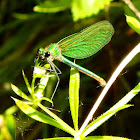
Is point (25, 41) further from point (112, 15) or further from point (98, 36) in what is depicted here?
point (98, 36)

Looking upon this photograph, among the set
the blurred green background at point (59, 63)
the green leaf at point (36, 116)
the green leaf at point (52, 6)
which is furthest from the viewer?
the green leaf at point (52, 6)

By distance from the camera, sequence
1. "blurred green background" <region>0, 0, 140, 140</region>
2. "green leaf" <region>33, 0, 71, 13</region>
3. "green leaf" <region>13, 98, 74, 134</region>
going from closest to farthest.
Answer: "green leaf" <region>13, 98, 74, 134</region> → "blurred green background" <region>0, 0, 140, 140</region> → "green leaf" <region>33, 0, 71, 13</region>

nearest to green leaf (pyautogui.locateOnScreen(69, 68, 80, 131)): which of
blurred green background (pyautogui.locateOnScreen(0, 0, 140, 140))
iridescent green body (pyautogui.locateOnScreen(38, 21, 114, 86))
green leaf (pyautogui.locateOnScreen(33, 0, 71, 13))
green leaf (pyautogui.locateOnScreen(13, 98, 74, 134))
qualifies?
green leaf (pyautogui.locateOnScreen(13, 98, 74, 134))

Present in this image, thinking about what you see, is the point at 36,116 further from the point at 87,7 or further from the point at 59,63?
the point at 59,63

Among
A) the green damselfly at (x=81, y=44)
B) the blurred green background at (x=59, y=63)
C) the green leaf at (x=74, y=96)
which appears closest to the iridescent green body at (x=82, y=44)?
the green damselfly at (x=81, y=44)

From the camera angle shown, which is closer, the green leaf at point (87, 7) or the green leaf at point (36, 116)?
the green leaf at point (36, 116)

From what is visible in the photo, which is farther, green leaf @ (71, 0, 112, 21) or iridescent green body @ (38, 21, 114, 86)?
green leaf @ (71, 0, 112, 21)

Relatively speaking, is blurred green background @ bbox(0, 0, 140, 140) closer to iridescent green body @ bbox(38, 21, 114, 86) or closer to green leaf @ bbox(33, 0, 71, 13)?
green leaf @ bbox(33, 0, 71, 13)

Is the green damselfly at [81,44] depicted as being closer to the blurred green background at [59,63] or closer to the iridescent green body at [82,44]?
the iridescent green body at [82,44]
